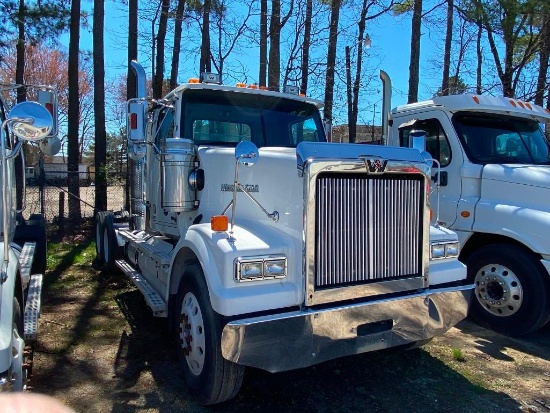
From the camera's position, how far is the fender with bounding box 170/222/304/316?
10.2 ft

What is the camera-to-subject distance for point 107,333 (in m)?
5.13

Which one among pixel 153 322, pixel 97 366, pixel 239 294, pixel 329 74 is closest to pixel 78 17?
pixel 329 74

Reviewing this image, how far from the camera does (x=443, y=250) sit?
4.05 metres

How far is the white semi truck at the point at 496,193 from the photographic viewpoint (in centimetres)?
513

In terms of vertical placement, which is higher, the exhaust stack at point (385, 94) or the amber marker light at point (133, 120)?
the exhaust stack at point (385, 94)

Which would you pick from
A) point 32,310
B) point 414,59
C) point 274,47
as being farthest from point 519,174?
point 414,59

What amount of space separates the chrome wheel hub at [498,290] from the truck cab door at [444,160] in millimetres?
743

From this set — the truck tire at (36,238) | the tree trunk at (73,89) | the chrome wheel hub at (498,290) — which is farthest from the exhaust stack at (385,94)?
the tree trunk at (73,89)

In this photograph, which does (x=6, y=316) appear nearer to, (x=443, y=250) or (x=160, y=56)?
(x=443, y=250)

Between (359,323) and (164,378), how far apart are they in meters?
1.75

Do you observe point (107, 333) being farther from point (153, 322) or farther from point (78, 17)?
point (78, 17)

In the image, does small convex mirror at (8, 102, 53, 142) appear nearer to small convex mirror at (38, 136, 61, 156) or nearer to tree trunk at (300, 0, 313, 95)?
small convex mirror at (38, 136, 61, 156)

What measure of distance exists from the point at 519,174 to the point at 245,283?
12.5 ft

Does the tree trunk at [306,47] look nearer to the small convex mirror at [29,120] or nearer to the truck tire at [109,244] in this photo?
the truck tire at [109,244]
